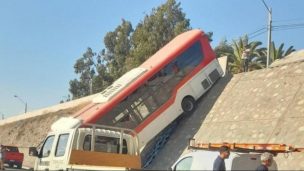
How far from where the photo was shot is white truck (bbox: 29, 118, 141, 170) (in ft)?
44.9

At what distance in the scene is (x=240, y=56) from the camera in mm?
47969

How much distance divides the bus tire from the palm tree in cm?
1994

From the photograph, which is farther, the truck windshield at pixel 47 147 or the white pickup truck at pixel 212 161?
the truck windshield at pixel 47 147

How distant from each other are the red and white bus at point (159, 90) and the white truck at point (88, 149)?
303 inches

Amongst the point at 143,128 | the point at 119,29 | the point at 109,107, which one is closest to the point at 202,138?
the point at 143,128

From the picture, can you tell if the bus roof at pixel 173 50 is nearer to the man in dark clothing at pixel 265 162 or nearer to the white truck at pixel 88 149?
the white truck at pixel 88 149

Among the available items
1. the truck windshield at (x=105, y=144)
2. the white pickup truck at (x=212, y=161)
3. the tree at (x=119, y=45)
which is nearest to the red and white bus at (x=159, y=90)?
the truck windshield at (x=105, y=144)

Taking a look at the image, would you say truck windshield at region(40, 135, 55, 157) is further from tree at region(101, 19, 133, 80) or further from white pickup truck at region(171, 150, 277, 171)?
tree at region(101, 19, 133, 80)

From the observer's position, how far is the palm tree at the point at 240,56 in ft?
156

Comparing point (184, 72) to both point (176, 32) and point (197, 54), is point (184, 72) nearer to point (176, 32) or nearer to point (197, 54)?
point (197, 54)

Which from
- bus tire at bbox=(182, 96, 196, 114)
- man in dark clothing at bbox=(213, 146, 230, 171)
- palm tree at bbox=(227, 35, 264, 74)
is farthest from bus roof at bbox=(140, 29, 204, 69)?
palm tree at bbox=(227, 35, 264, 74)

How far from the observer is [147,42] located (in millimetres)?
58250

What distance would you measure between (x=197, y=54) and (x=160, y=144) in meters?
4.54

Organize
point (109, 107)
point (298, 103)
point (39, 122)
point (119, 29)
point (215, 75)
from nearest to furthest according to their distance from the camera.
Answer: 1. point (298, 103)
2. point (109, 107)
3. point (215, 75)
4. point (39, 122)
5. point (119, 29)
